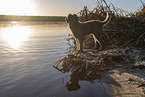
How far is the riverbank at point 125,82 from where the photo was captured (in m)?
2.65

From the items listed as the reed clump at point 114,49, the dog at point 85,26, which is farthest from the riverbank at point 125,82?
the dog at point 85,26

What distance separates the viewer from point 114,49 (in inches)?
172

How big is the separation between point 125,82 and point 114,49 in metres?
1.54

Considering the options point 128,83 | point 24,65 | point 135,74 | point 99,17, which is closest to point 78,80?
→ point 128,83

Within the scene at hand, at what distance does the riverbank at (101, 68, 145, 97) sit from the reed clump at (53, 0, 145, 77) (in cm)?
30

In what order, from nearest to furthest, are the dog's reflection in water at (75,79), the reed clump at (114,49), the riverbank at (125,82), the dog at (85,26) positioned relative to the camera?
the riverbank at (125,82) < the dog's reflection in water at (75,79) < the reed clump at (114,49) < the dog at (85,26)

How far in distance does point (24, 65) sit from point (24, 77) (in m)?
0.96

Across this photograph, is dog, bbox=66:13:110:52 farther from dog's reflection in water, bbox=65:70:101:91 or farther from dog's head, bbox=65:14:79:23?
dog's reflection in water, bbox=65:70:101:91

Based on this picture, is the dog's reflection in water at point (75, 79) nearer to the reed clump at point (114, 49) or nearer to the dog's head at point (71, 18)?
the reed clump at point (114, 49)

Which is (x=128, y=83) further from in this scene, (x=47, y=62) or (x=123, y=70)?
(x=47, y=62)

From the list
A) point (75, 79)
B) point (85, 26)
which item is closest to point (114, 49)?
point (85, 26)

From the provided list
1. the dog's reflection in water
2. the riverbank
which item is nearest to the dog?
the dog's reflection in water

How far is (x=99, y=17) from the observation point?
5938 mm

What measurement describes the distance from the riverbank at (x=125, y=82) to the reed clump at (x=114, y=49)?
0.98 ft
